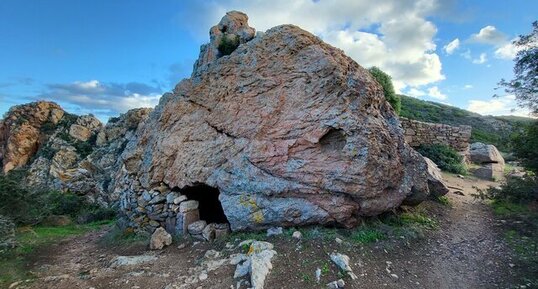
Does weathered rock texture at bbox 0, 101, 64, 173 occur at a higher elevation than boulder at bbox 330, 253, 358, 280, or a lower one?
higher

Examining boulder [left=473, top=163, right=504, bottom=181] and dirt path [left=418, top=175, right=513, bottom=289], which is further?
boulder [left=473, top=163, right=504, bottom=181]

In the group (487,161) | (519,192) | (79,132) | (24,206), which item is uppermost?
(79,132)

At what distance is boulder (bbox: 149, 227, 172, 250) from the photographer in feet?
21.6

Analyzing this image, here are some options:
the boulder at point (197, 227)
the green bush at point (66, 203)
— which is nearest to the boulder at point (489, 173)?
the boulder at point (197, 227)

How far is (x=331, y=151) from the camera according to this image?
260 inches

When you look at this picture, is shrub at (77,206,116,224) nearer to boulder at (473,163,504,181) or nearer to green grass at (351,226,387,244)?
green grass at (351,226,387,244)

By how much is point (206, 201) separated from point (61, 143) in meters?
23.9

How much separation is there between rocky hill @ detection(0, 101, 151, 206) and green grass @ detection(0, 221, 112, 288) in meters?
9.19

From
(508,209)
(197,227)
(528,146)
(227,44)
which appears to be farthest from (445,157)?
(197,227)

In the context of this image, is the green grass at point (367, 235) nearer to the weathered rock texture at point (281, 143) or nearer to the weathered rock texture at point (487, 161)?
the weathered rock texture at point (281, 143)

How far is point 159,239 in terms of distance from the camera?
6.69 m

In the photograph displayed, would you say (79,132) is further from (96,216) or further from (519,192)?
(519,192)

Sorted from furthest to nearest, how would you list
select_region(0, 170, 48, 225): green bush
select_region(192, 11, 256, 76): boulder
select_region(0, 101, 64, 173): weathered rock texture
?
select_region(0, 101, 64, 173): weathered rock texture
select_region(192, 11, 256, 76): boulder
select_region(0, 170, 48, 225): green bush

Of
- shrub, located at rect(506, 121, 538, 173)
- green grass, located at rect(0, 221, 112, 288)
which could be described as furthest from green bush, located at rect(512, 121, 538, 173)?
green grass, located at rect(0, 221, 112, 288)
